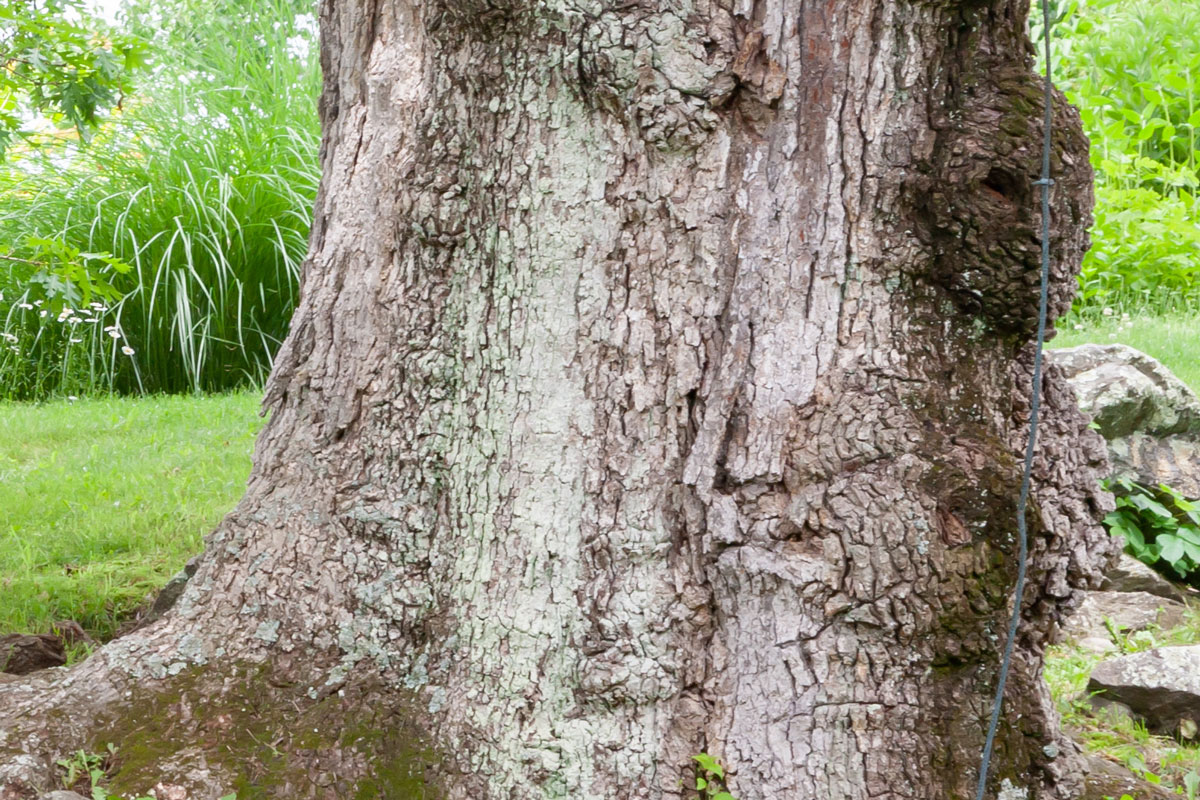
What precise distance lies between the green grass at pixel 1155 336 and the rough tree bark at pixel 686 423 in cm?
498

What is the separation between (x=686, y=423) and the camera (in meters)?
2.19

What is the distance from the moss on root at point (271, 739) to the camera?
234 cm

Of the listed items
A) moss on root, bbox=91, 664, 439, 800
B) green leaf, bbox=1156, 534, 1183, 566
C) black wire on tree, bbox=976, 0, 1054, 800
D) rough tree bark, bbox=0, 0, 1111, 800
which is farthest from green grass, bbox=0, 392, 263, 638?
green leaf, bbox=1156, 534, 1183, 566

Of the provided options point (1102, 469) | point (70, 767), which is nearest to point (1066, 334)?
point (1102, 469)

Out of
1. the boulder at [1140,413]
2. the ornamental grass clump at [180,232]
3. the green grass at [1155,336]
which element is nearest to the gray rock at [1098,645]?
the boulder at [1140,413]

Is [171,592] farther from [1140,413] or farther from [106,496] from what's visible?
[1140,413]

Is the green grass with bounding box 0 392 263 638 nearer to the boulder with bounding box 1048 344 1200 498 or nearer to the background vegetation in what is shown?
the boulder with bounding box 1048 344 1200 498

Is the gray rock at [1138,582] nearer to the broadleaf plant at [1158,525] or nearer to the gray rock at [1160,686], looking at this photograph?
the broadleaf plant at [1158,525]

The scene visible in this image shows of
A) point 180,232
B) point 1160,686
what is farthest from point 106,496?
point 1160,686

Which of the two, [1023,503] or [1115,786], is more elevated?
[1023,503]

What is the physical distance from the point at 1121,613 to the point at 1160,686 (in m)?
1.09

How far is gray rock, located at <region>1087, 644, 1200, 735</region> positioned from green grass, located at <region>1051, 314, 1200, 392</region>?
11.4 feet

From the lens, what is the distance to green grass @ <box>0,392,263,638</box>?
4.00 metres

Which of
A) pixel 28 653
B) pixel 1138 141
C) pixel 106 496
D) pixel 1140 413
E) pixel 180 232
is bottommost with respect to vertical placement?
pixel 28 653
